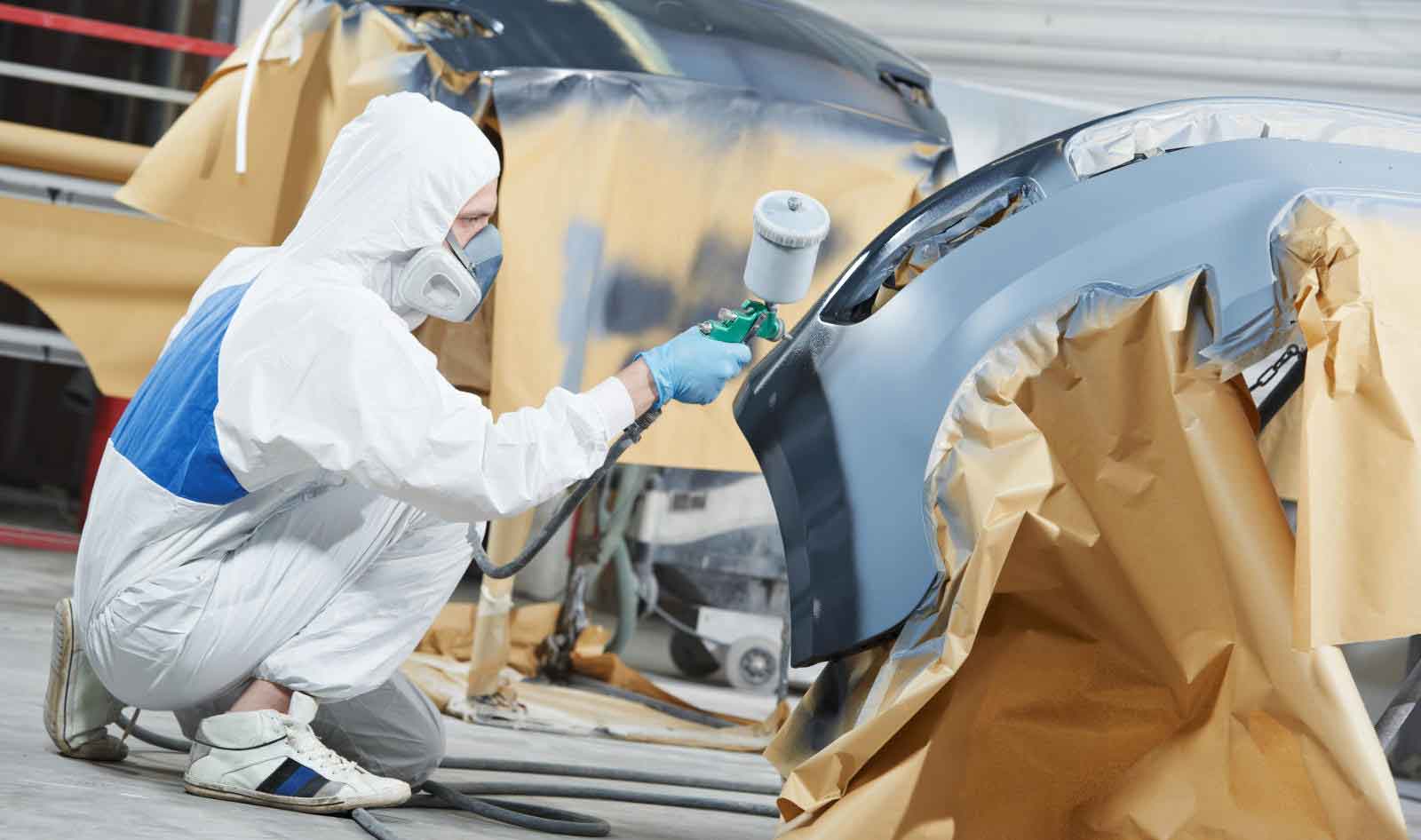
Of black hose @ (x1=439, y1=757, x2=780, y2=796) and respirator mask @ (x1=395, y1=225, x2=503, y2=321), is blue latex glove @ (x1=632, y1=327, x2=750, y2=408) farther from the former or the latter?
black hose @ (x1=439, y1=757, x2=780, y2=796)

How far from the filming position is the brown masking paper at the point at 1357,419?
4.14 feet

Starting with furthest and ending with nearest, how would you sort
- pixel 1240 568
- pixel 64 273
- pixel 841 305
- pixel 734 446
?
pixel 64 273 → pixel 734 446 → pixel 841 305 → pixel 1240 568

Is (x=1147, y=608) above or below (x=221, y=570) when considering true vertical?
above

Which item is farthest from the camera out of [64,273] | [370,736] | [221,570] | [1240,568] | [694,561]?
[694,561]

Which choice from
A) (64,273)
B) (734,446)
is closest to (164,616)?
(734,446)

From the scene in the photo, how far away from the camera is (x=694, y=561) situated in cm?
416

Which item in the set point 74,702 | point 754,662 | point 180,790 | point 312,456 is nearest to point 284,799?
point 180,790

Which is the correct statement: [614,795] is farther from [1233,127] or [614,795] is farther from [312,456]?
[1233,127]

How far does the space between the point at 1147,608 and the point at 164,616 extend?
1.11m

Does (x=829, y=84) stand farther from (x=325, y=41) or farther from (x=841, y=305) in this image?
(x=841, y=305)

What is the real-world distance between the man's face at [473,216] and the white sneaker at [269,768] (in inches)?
25.0

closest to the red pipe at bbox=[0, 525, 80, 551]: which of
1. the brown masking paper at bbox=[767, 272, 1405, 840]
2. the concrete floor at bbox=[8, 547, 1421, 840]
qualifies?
the concrete floor at bbox=[8, 547, 1421, 840]

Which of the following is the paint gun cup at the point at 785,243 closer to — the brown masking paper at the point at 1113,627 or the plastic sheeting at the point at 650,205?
the brown masking paper at the point at 1113,627

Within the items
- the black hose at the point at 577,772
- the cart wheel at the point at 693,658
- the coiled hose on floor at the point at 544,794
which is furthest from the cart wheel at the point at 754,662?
the black hose at the point at 577,772
